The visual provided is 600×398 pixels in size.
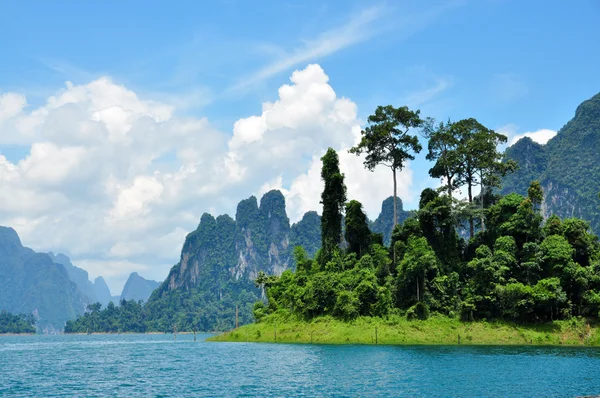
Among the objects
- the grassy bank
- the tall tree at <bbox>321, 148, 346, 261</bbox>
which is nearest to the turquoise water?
the grassy bank

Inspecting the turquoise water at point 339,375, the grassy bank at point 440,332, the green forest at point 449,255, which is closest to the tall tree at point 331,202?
the green forest at point 449,255

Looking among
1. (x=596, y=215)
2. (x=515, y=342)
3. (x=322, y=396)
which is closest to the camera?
(x=322, y=396)

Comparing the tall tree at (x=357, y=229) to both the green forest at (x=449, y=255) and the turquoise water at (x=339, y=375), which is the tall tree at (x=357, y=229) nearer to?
the green forest at (x=449, y=255)

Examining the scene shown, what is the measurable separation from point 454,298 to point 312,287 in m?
16.0

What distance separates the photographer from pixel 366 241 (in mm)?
70812

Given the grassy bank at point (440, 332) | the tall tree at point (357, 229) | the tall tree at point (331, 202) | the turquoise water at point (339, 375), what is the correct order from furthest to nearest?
the tall tree at point (331, 202) → the tall tree at point (357, 229) → the grassy bank at point (440, 332) → the turquoise water at point (339, 375)

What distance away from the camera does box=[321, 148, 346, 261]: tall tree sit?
7281 centimetres

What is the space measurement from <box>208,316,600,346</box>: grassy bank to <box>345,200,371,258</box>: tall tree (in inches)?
476

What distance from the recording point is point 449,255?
213 feet

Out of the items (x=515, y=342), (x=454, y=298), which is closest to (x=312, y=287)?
(x=454, y=298)

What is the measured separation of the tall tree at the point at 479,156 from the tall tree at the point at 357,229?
12.6m

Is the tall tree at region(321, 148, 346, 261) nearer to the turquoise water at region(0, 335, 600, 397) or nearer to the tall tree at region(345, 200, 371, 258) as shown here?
the tall tree at region(345, 200, 371, 258)

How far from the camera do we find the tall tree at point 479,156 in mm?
66438

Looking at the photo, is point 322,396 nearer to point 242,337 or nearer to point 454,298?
point 454,298
